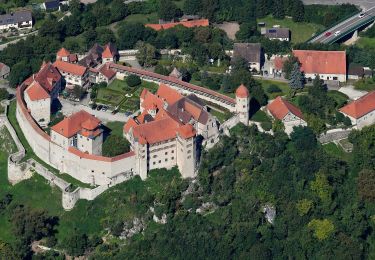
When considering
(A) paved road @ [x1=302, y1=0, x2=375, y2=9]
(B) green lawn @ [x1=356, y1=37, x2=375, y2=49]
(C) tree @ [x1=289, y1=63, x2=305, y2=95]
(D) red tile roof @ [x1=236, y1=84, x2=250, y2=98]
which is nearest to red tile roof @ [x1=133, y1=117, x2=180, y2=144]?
(D) red tile roof @ [x1=236, y1=84, x2=250, y2=98]

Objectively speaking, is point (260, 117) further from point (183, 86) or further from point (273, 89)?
point (183, 86)

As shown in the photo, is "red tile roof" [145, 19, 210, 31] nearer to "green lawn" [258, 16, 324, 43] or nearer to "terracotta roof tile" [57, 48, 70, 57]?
"green lawn" [258, 16, 324, 43]

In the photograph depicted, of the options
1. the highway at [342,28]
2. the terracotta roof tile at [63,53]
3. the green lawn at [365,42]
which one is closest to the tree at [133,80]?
the terracotta roof tile at [63,53]

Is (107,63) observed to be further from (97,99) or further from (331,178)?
(331,178)

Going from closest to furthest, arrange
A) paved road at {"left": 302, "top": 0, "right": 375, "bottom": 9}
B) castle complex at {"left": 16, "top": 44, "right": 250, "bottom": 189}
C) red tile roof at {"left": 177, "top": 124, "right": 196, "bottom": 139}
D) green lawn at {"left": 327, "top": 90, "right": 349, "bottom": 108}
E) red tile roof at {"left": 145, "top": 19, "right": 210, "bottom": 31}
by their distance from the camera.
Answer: red tile roof at {"left": 177, "top": 124, "right": 196, "bottom": 139}
castle complex at {"left": 16, "top": 44, "right": 250, "bottom": 189}
green lawn at {"left": 327, "top": 90, "right": 349, "bottom": 108}
red tile roof at {"left": 145, "top": 19, "right": 210, "bottom": 31}
paved road at {"left": 302, "top": 0, "right": 375, "bottom": 9}

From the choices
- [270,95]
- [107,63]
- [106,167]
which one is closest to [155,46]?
[107,63]

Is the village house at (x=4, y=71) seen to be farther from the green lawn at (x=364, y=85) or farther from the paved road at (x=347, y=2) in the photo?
the paved road at (x=347, y=2)
